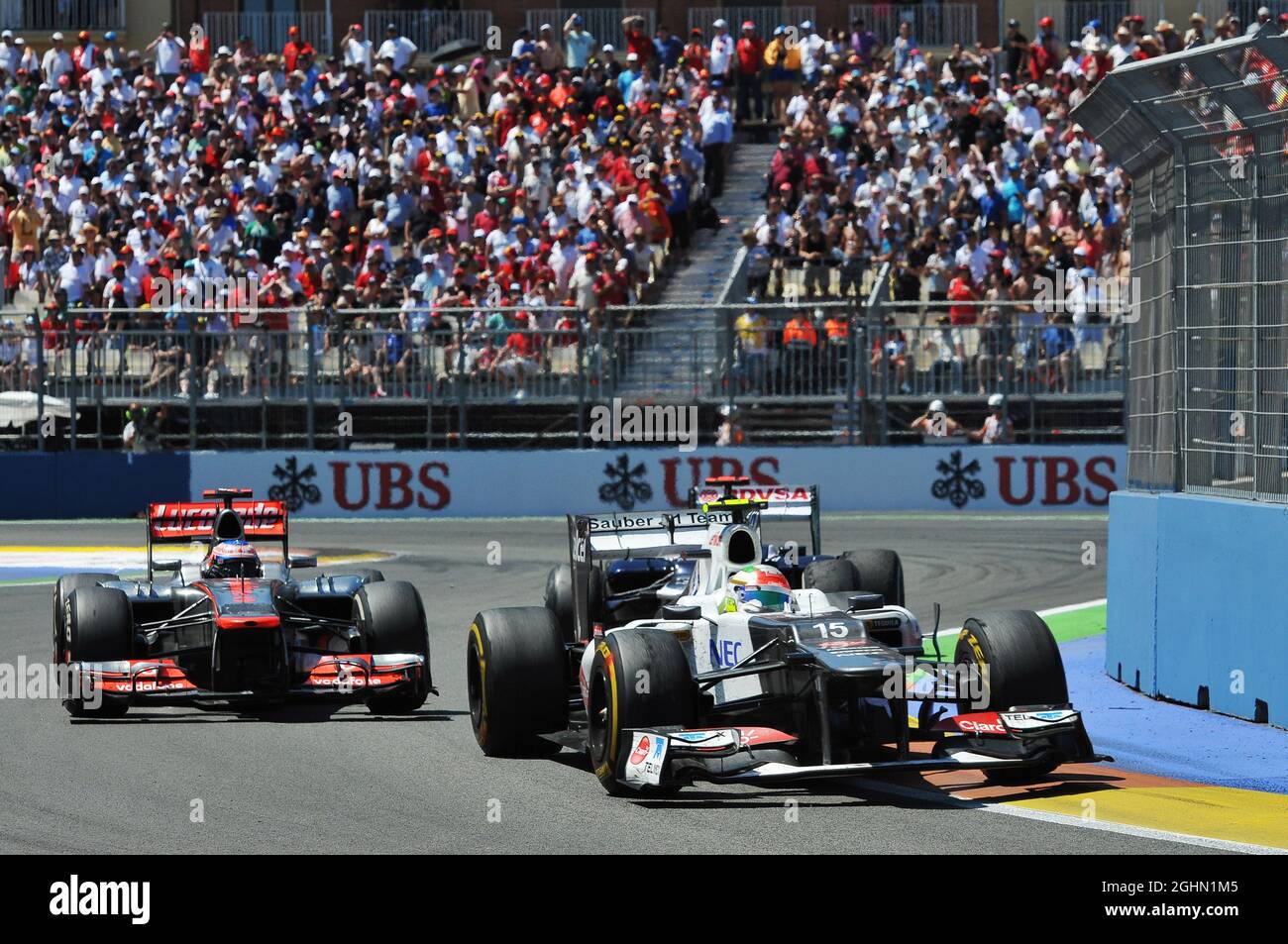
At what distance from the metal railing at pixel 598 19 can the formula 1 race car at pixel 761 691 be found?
1126 inches

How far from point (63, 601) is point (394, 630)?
6.49 feet

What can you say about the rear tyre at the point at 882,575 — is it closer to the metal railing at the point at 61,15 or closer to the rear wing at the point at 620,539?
the rear wing at the point at 620,539

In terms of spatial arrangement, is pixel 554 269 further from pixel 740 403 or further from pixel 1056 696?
pixel 1056 696

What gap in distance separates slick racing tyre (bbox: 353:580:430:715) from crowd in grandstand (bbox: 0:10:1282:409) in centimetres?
1266

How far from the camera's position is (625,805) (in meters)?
8.79

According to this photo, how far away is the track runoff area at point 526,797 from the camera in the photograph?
26.0ft

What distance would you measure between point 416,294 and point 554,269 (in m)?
1.80

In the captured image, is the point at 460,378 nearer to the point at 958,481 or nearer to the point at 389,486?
the point at 389,486

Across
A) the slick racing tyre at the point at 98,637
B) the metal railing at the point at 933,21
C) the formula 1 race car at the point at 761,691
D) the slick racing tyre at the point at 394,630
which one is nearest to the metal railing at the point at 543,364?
the slick racing tyre at the point at 394,630

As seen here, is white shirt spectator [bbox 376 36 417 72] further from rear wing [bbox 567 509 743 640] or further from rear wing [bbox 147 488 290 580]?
rear wing [bbox 567 509 743 640]

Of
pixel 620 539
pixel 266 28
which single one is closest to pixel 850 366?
pixel 620 539

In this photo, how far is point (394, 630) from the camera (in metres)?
11.8

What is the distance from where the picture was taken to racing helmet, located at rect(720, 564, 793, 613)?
380 inches
